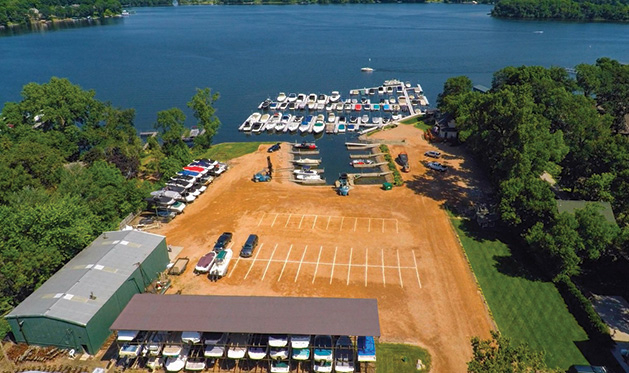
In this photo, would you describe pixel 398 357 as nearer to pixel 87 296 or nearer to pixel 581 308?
pixel 581 308

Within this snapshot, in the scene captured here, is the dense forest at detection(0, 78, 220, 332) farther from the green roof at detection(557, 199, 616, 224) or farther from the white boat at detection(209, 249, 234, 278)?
the green roof at detection(557, 199, 616, 224)

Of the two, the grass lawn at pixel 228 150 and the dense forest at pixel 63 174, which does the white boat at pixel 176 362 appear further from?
the grass lawn at pixel 228 150

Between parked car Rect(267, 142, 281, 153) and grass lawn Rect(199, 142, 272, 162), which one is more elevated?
parked car Rect(267, 142, 281, 153)

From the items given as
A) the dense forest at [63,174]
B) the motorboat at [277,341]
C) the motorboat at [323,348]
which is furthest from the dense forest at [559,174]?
the dense forest at [63,174]

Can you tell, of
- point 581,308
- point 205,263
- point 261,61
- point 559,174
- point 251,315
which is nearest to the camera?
point 251,315

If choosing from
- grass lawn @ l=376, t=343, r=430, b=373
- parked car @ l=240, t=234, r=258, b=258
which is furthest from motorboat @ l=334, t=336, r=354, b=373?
parked car @ l=240, t=234, r=258, b=258

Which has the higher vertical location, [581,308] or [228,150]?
[228,150]

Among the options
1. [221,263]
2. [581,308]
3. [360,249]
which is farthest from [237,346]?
[581,308]
